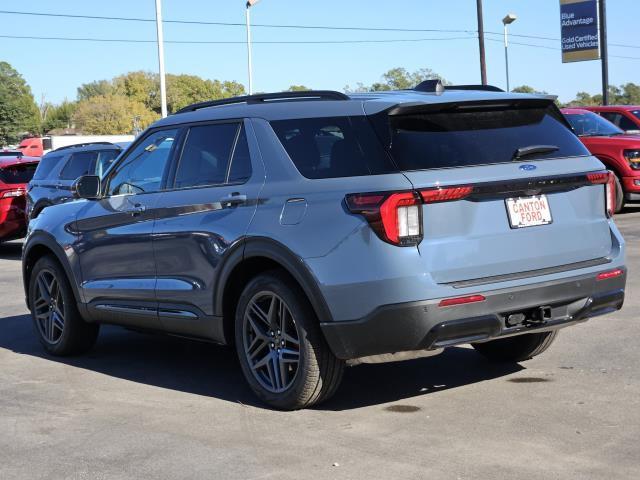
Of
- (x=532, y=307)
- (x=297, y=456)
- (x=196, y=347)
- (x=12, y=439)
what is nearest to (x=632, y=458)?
(x=532, y=307)

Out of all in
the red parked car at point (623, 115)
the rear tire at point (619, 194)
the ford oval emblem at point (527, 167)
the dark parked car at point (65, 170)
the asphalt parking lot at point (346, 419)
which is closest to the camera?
the asphalt parking lot at point (346, 419)

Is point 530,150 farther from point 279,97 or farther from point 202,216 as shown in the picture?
point 202,216

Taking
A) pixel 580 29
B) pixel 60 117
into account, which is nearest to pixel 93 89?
pixel 60 117

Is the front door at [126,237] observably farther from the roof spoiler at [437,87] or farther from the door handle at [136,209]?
the roof spoiler at [437,87]

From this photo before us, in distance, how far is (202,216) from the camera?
649 cm

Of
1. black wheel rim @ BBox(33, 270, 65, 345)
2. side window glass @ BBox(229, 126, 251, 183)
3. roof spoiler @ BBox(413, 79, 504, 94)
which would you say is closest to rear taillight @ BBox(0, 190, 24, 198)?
black wheel rim @ BBox(33, 270, 65, 345)

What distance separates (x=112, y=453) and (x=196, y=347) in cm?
304

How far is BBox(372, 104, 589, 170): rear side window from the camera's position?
5.61 metres

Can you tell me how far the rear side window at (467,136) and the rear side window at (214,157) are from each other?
3.47 ft

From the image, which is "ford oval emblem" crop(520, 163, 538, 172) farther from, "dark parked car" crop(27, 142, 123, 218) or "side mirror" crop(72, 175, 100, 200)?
"dark parked car" crop(27, 142, 123, 218)

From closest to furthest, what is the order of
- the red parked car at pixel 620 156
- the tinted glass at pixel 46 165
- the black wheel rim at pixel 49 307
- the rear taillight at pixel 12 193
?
the black wheel rim at pixel 49 307 → the tinted glass at pixel 46 165 → the rear taillight at pixel 12 193 → the red parked car at pixel 620 156

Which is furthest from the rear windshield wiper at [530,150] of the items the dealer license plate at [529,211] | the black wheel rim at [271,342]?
the black wheel rim at [271,342]

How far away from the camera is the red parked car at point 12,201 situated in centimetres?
1733

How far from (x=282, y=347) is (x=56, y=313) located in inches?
111
